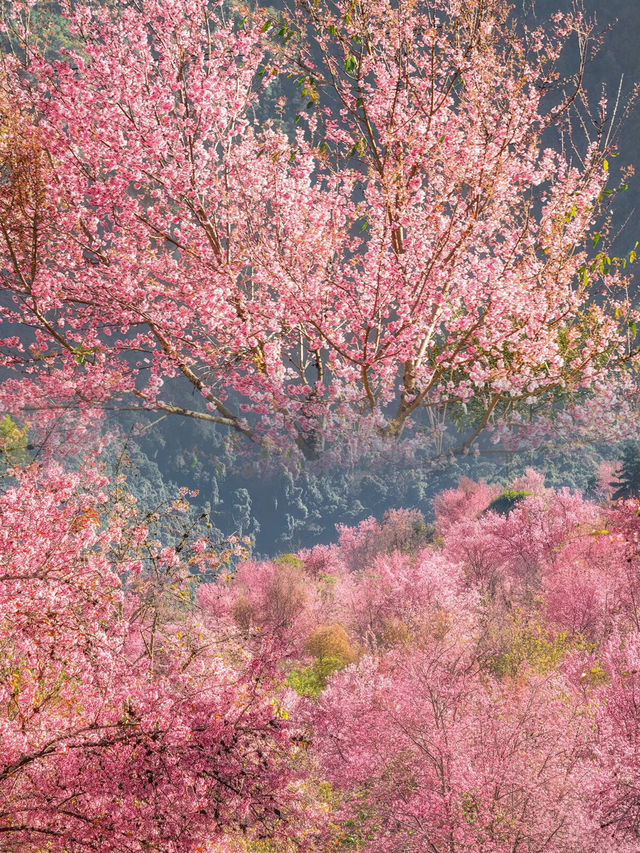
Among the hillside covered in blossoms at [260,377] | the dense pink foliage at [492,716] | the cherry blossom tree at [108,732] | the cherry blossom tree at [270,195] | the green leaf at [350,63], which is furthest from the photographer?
the cherry blossom tree at [270,195]

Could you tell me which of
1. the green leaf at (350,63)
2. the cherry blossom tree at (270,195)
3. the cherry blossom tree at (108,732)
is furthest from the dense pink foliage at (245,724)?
the green leaf at (350,63)

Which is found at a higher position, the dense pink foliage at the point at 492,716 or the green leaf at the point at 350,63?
the green leaf at the point at 350,63

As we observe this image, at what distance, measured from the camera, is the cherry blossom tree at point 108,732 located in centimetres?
407

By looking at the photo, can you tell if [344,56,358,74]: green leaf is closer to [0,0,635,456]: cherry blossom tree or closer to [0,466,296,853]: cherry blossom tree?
[0,0,635,456]: cherry blossom tree

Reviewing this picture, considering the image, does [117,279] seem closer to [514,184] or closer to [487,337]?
[487,337]

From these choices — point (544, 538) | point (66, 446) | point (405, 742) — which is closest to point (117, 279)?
point (66, 446)

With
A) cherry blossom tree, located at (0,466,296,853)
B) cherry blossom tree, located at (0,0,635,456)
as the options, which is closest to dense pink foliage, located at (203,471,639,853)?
cherry blossom tree, located at (0,466,296,853)

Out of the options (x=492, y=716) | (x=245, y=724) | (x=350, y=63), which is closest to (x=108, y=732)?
(x=245, y=724)

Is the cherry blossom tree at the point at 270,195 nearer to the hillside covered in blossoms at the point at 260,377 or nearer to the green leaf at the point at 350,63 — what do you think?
the hillside covered in blossoms at the point at 260,377

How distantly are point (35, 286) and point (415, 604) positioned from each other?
11268mm

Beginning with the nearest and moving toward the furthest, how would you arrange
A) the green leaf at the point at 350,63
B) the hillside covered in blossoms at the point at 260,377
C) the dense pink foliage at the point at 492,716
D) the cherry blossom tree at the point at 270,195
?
1. the hillside covered in blossoms at the point at 260,377
2. the green leaf at the point at 350,63
3. the dense pink foliage at the point at 492,716
4. the cherry blossom tree at the point at 270,195

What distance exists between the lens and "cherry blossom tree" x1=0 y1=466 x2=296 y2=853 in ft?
13.3

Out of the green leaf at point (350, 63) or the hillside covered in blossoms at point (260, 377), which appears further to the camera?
the green leaf at point (350, 63)

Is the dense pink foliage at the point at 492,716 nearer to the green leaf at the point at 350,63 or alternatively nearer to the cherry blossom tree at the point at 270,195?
the cherry blossom tree at the point at 270,195
